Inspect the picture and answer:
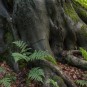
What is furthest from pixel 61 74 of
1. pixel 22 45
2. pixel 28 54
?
pixel 22 45

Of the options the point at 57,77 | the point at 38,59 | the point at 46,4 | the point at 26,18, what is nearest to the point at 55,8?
the point at 46,4

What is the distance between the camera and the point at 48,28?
25.8 ft

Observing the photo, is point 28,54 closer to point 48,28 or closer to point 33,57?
point 33,57

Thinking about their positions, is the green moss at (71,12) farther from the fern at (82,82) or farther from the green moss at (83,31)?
the fern at (82,82)

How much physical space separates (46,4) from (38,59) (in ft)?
5.79

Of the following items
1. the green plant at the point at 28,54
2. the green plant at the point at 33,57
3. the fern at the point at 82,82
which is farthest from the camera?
the fern at the point at 82,82

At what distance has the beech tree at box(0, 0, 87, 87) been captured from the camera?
7.55 m

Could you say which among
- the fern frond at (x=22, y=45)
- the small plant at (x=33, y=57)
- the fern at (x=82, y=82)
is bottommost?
the fern at (x=82, y=82)

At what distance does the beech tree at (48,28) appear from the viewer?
24.8 ft

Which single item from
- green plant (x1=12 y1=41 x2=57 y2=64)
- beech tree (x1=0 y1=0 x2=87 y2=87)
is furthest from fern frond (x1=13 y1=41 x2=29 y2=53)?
beech tree (x1=0 y1=0 x2=87 y2=87)

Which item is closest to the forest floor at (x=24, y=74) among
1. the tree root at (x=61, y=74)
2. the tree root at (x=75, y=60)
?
the tree root at (x=75, y=60)

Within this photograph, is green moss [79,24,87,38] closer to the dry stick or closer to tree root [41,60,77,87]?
tree root [41,60,77,87]

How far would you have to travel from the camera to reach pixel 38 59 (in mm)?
7180

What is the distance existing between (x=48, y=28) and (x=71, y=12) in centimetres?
123
